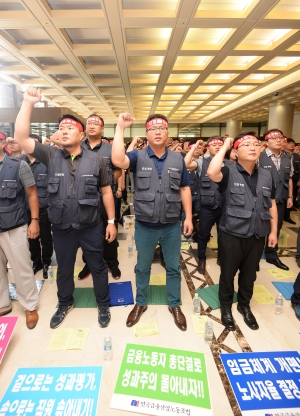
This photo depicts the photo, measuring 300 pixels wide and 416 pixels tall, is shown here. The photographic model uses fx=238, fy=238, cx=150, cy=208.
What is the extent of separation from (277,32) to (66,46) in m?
5.07

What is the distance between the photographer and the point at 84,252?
7.79 ft

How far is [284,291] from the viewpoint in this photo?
303 cm

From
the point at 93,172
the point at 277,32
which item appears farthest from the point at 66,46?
the point at 93,172

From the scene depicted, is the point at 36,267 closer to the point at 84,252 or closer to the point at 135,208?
the point at 84,252

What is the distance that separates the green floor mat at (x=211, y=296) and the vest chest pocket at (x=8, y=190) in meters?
2.38

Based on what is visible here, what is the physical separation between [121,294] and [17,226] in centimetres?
143

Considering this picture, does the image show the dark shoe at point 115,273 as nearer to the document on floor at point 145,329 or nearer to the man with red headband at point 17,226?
the document on floor at point 145,329

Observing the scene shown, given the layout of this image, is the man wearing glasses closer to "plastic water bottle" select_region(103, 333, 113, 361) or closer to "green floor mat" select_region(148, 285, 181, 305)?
"green floor mat" select_region(148, 285, 181, 305)

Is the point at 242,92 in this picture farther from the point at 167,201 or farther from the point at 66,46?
the point at 167,201

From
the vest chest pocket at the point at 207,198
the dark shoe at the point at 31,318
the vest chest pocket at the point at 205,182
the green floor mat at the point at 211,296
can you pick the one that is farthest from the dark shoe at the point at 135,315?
the vest chest pocket at the point at 205,182

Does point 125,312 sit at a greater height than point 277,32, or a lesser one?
lesser

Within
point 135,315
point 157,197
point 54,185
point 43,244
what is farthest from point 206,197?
point 43,244

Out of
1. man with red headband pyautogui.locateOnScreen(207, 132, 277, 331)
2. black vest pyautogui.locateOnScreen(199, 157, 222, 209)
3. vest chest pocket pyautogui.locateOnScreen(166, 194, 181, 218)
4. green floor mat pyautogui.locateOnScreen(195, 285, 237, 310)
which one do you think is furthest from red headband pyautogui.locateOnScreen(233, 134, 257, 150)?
green floor mat pyautogui.locateOnScreen(195, 285, 237, 310)

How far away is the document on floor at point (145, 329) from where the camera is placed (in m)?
2.30
